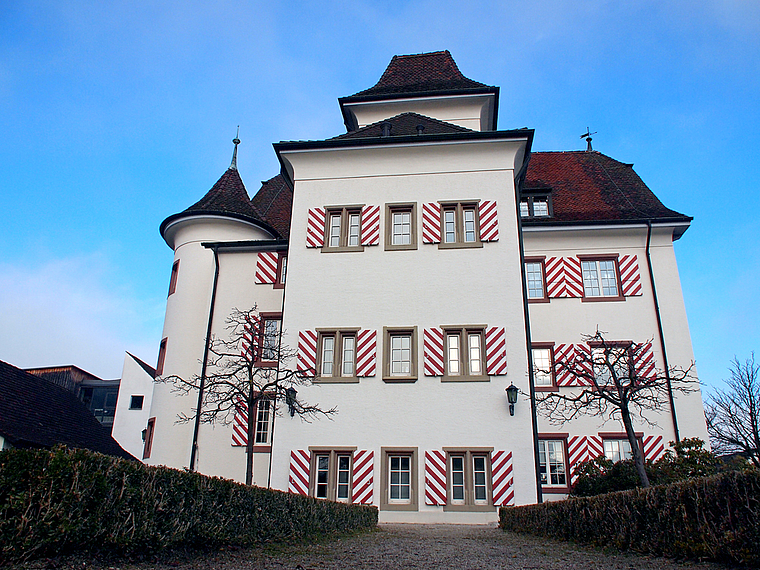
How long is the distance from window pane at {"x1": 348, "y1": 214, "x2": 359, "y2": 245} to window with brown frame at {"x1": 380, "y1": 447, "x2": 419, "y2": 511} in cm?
592

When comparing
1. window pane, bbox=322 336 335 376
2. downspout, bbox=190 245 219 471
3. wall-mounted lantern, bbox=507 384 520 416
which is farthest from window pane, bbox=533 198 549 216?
downspout, bbox=190 245 219 471

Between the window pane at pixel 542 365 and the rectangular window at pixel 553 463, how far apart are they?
1.79m

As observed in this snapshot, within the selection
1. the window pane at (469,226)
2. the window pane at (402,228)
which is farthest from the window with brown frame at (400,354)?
the window pane at (469,226)

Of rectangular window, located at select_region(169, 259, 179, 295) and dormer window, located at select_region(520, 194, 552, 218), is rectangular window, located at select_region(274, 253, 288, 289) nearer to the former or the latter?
rectangular window, located at select_region(169, 259, 179, 295)

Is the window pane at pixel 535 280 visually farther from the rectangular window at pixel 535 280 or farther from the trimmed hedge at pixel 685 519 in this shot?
the trimmed hedge at pixel 685 519

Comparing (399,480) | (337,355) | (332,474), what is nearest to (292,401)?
(337,355)

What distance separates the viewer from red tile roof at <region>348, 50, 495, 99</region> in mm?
22109

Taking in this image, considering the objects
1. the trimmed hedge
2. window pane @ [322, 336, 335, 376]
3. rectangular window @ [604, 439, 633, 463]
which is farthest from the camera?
rectangular window @ [604, 439, 633, 463]

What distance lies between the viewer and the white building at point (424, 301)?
14.9 m

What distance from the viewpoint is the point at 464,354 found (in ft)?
50.7

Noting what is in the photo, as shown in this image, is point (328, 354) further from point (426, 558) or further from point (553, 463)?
point (426, 558)

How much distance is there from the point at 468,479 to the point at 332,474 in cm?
335

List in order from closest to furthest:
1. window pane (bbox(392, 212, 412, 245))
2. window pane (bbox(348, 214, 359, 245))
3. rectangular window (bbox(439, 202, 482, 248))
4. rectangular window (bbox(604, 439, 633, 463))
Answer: rectangular window (bbox(439, 202, 482, 248)) < window pane (bbox(392, 212, 412, 245)) < window pane (bbox(348, 214, 359, 245)) < rectangular window (bbox(604, 439, 633, 463))

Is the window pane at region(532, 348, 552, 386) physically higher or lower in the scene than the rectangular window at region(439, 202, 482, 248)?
lower
